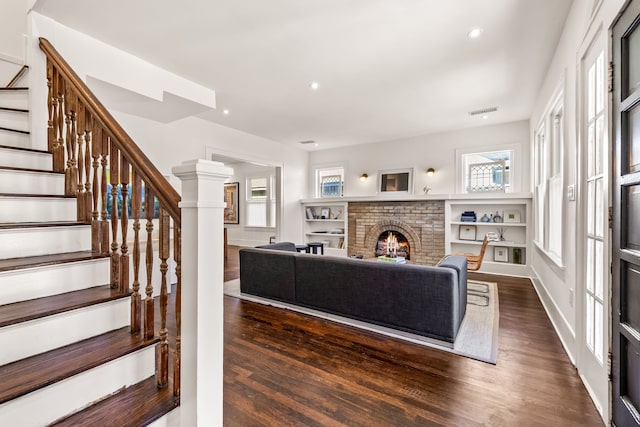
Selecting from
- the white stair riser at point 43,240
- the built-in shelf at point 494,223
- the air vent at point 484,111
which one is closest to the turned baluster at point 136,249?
the white stair riser at point 43,240

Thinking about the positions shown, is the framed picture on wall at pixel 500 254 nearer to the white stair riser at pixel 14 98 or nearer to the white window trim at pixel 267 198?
the white window trim at pixel 267 198

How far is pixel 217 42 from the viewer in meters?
2.82

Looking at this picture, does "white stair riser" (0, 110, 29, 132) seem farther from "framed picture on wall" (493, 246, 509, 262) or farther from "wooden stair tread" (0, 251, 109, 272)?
"framed picture on wall" (493, 246, 509, 262)

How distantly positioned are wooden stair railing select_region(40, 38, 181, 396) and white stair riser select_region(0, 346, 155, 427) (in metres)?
→ 0.09

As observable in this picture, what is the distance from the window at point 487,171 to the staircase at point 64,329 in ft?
19.4

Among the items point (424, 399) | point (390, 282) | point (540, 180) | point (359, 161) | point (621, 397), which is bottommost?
point (424, 399)

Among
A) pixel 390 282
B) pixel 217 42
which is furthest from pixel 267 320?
pixel 217 42

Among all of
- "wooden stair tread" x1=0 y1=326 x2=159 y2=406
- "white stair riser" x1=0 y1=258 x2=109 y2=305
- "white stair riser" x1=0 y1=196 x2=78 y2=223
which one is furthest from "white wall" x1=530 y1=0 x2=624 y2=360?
"white stair riser" x1=0 y1=196 x2=78 y2=223

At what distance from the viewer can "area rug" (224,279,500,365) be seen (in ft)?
7.99

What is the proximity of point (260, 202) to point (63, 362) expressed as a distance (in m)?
7.63

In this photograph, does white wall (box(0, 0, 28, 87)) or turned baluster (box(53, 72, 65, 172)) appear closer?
turned baluster (box(53, 72, 65, 172))

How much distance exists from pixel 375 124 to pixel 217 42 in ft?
11.0

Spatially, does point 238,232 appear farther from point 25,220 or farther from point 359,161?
point 25,220

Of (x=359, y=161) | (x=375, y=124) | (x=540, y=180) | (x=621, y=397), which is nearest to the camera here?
(x=621, y=397)
